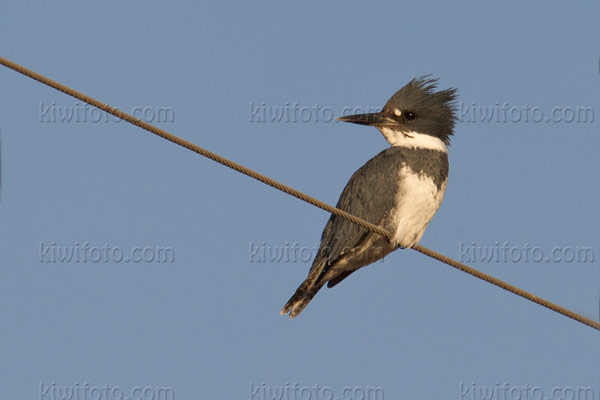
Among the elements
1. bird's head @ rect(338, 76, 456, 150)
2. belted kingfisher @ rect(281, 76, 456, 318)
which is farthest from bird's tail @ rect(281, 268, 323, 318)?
bird's head @ rect(338, 76, 456, 150)

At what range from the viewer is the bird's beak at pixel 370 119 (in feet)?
24.3

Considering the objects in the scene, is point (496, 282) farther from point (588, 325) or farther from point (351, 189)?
point (351, 189)

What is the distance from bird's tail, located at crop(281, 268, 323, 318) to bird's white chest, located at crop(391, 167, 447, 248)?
73cm

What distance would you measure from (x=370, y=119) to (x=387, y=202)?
1.04 m

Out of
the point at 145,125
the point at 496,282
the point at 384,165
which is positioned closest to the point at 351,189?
the point at 384,165

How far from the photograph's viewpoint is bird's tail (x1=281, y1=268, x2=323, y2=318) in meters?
6.84

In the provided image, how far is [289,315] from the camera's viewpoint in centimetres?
684

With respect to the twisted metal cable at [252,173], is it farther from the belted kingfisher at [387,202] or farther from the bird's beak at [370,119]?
the bird's beak at [370,119]

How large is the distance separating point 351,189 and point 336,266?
25.6 inches

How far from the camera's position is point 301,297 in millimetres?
6859

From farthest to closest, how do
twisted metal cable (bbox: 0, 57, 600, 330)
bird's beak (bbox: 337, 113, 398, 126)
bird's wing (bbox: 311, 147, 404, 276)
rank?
bird's beak (bbox: 337, 113, 398, 126) < bird's wing (bbox: 311, 147, 404, 276) < twisted metal cable (bbox: 0, 57, 600, 330)

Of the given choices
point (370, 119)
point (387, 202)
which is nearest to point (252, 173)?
point (387, 202)

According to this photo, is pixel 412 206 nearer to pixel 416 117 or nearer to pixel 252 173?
pixel 416 117

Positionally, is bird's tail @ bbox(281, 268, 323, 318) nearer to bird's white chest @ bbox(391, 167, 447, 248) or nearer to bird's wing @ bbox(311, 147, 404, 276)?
bird's wing @ bbox(311, 147, 404, 276)
